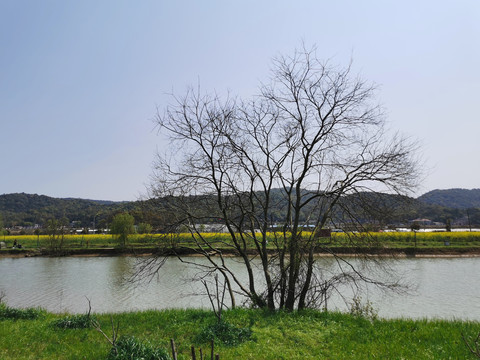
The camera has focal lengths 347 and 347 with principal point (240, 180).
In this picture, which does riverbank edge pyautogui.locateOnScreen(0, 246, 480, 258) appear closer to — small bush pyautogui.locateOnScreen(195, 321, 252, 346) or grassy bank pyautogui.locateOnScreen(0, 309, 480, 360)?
grassy bank pyautogui.locateOnScreen(0, 309, 480, 360)

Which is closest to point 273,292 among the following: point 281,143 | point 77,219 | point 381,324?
point 381,324

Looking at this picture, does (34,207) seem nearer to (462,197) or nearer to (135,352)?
(135,352)

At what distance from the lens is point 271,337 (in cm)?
628

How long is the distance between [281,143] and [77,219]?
95.5 metres

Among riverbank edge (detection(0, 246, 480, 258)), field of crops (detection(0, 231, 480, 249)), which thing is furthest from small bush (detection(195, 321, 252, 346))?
riverbank edge (detection(0, 246, 480, 258))

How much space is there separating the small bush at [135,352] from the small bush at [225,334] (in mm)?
1273

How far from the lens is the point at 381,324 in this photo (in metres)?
7.11

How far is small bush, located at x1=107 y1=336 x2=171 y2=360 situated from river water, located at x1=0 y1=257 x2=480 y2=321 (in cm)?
298

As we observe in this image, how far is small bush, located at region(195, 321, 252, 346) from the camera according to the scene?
19.9ft

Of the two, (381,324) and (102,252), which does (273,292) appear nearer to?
(381,324)

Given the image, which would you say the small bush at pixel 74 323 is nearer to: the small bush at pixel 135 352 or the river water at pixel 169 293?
the river water at pixel 169 293

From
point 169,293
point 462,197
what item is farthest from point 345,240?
point 462,197

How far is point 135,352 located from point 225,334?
1830 millimetres

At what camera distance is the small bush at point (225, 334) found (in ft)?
19.9
